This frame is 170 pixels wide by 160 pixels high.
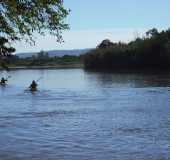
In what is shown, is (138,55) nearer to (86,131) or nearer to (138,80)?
(138,80)

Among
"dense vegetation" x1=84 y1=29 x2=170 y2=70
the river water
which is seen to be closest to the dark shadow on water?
the river water

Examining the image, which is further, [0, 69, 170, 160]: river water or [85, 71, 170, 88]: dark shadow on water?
[85, 71, 170, 88]: dark shadow on water

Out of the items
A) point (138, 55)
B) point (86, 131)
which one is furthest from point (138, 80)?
point (86, 131)

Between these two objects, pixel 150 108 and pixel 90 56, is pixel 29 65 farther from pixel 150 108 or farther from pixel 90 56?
pixel 150 108

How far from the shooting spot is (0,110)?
38.2m

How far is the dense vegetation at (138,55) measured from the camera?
120562mm

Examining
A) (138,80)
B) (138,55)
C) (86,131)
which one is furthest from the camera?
(138,55)

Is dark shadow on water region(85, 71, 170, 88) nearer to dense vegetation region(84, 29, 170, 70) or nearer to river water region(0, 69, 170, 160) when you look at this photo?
river water region(0, 69, 170, 160)

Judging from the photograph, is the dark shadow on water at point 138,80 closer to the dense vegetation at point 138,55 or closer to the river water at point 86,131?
the river water at point 86,131

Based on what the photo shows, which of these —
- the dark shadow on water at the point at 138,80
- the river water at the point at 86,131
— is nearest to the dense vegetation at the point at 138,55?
the dark shadow on water at the point at 138,80

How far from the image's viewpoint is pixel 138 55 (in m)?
128

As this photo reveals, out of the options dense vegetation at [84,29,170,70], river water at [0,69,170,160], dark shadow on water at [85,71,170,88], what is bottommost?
dark shadow on water at [85,71,170,88]

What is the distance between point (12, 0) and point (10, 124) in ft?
52.0

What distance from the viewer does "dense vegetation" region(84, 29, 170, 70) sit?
120562 mm
